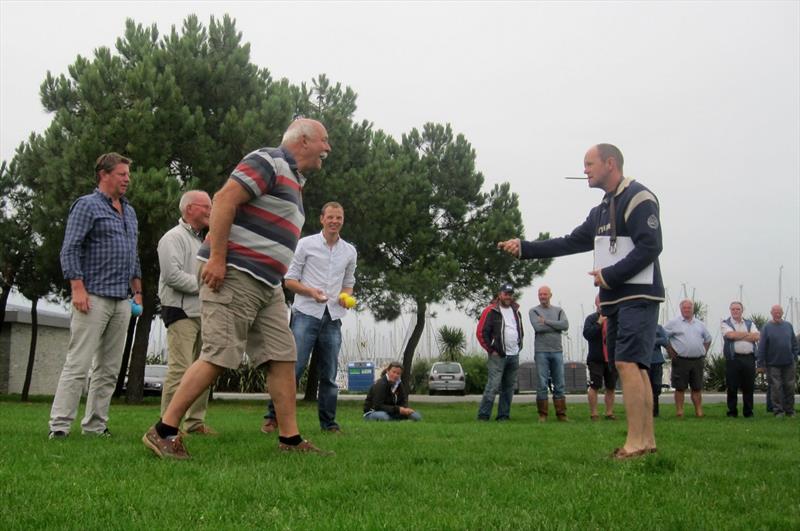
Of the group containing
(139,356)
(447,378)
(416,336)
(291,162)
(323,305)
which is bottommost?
(447,378)

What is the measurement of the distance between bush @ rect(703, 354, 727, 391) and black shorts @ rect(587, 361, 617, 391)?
19373mm

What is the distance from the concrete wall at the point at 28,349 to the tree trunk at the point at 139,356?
29.6 feet

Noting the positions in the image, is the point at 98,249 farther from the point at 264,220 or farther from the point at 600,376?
the point at 600,376

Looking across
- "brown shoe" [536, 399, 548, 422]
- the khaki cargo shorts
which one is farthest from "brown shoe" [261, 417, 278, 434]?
"brown shoe" [536, 399, 548, 422]

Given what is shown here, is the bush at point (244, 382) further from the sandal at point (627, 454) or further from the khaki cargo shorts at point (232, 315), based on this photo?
the sandal at point (627, 454)

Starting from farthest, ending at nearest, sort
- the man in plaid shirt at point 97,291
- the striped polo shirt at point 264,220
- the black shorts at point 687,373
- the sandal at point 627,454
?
1. the black shorts at point 687,373
2. the man in plaid shirt at point 97,291
3. the sandal at point 627,454
4. the striped polo shirt at point 264,220

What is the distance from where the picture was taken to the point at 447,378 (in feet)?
105

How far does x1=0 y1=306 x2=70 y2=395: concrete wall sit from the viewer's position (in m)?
27.1

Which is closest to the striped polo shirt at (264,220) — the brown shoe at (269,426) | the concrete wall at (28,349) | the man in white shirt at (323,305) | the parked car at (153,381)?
the man in white shirt at (323,305)

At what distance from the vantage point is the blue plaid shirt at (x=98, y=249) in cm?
570

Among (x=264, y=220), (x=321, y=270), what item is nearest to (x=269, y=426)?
(x=321, y=270)

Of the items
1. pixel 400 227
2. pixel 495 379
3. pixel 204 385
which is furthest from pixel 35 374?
pixel 204 385

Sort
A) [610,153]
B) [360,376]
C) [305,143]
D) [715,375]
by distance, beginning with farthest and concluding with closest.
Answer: [360,376] < [715,375] < [610,153] < [305,143]

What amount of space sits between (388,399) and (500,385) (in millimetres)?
1655
